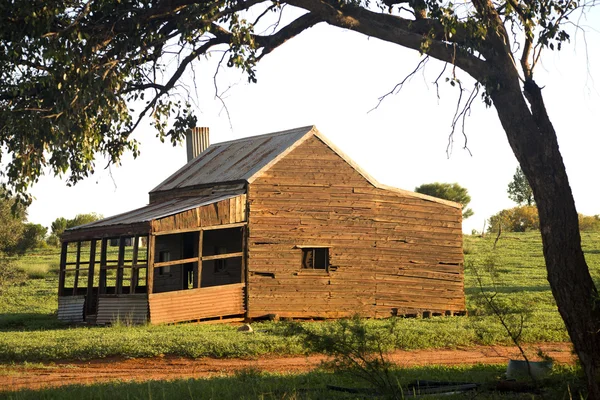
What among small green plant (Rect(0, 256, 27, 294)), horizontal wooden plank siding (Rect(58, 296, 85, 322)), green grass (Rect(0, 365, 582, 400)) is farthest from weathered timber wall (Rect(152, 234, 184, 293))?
green grass (Rect(0, 365, 582, 400))

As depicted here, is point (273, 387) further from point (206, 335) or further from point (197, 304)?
point (197, 304)

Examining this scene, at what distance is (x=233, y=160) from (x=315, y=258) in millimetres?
5173

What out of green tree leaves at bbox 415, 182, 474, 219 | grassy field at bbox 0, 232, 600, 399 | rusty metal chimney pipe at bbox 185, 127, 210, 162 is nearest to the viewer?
grassy field at bbox 0, 232, 600, 399

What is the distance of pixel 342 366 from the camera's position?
33.0 ft

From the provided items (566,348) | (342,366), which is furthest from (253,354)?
(342,366)

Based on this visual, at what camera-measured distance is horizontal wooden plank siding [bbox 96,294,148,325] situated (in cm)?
2386

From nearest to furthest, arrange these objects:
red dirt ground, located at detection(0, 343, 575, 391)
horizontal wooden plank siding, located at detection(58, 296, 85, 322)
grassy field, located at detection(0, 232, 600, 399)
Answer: grassy field, located at detection(0, 232, 600, 399) < red dirt ground, located at detection(0, 343, 575, 391) < horizontal wooden plank siding, located at detection(58, 296, 85, 322)

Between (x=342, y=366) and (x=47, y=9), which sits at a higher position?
(x=47, y=9)

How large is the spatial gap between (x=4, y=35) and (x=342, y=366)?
6.91 m

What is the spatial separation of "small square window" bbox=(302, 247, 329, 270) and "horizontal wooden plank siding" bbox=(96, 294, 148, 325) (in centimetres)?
555

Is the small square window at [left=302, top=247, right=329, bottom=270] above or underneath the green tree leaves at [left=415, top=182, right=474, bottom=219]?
underneath

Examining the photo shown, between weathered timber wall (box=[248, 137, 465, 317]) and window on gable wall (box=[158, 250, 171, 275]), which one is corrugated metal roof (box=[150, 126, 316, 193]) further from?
window on gable wall (box=[158, 250, 171, 275])

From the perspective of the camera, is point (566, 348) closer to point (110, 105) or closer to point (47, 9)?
point (110, 105)

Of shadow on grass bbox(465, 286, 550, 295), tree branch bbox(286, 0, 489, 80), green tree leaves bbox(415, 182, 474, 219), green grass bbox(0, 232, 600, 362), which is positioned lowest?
A: green grass bbox(0, 232, 600, 362)
